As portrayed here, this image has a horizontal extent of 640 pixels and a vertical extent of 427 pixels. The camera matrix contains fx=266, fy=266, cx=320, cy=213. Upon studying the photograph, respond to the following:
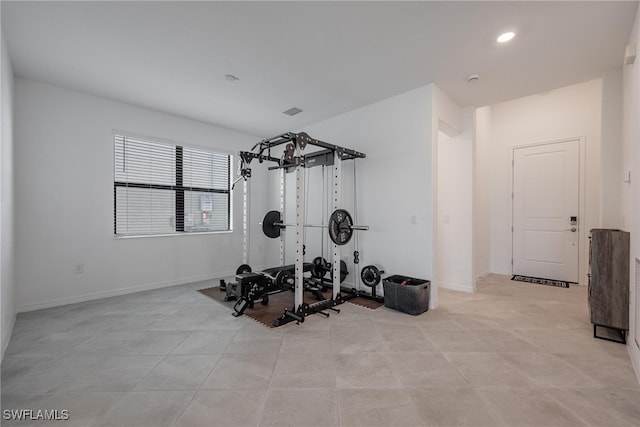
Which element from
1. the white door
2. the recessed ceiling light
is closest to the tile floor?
the white door

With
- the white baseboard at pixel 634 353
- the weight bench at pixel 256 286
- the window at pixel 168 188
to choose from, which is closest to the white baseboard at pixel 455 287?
the white baseboard at pixel 634 353

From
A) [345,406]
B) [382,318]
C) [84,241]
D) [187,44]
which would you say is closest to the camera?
[345,406]

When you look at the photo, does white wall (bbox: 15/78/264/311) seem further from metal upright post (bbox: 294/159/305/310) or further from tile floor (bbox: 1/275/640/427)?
metal upright post (bbox: 294/159/305/310)

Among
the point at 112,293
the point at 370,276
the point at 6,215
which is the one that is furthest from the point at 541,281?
the point at 6,215

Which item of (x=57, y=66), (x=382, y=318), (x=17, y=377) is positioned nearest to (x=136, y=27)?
(x=57, y=66)

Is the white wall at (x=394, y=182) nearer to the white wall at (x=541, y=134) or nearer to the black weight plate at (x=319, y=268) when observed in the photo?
the black weight plate at (x=319, y=268)

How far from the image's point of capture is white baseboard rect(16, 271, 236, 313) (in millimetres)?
3379

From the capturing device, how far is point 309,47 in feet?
8.79

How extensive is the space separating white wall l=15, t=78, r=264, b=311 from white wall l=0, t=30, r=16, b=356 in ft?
1.18

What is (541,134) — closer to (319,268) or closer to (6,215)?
(319,268)

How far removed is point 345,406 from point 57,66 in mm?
4510

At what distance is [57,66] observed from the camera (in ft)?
10.00

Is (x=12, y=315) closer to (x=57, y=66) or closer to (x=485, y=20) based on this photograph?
(x=57, y=66)

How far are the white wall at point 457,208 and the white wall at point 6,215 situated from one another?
522 centimetres
